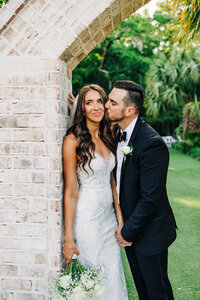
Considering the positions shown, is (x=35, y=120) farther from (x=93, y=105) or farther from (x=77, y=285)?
(x=77, y=285)

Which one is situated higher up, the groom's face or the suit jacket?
the groom's face

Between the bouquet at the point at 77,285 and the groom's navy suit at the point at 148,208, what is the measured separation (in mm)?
420

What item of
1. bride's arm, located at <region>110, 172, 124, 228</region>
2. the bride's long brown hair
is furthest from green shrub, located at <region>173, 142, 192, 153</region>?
the bride's long brown hair

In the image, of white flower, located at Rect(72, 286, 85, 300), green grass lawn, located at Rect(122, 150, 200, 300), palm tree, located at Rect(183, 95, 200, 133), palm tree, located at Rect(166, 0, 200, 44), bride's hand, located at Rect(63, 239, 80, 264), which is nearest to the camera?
white flower, located at Rect(72, 286, 85, 300)

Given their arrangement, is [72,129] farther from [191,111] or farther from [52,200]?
[191,111]

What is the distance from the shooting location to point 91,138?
2646 mm

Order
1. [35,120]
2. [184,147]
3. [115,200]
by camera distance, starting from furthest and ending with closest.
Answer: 1. [184,147]
2. [115,200]
3. [35,120]

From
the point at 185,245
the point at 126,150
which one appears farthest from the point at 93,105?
the point at 185,245

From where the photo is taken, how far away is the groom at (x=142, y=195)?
2.38 metres

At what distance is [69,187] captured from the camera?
2.47 metres

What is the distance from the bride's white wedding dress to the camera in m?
2.57

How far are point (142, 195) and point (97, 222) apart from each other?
50cm

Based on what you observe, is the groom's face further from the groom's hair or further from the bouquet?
the bouquet

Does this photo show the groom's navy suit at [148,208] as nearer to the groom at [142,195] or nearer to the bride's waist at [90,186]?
the groom at [142,195]
